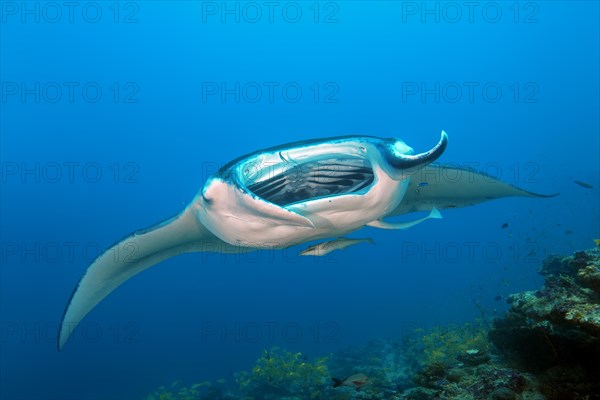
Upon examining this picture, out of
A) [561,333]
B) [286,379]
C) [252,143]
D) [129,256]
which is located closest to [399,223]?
[561,333]

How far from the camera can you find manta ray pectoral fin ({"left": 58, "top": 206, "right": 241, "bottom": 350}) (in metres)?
4.10

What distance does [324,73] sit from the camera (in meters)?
56.4

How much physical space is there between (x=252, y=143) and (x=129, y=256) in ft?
197

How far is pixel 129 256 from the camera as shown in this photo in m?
4.37

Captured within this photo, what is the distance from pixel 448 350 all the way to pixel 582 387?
5985mm

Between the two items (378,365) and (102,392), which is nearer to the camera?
(378,365)

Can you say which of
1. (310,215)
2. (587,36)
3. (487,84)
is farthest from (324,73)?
(310,215)

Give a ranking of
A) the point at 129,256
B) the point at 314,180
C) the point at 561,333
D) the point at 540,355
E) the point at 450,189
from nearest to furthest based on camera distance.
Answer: the point at 561,333 < the point at 540,355 < the point at 314,180 < the point at 129,256 < the point at 450,189

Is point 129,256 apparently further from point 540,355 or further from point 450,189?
point 540,355

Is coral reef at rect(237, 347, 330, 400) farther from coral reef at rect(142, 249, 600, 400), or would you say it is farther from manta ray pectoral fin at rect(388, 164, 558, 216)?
manta ray pectoral fin at rect(388, 164, 558, 216)

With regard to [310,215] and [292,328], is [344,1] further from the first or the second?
[310,215]

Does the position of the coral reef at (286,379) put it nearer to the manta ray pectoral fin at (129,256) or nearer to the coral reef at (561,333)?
the manta ray pectoral fin at (129,256)

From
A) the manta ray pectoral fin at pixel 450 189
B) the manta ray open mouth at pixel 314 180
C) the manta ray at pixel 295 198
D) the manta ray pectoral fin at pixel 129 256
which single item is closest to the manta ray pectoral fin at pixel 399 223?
the manta ray at pixel 295 198

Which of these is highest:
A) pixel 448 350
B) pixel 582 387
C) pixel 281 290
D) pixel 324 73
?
pixel 324 73
